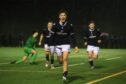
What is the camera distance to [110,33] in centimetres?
4672

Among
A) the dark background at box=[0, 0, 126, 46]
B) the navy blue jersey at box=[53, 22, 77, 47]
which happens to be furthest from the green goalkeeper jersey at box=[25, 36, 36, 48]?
the dark background at box=[0, 0, 126, 46]

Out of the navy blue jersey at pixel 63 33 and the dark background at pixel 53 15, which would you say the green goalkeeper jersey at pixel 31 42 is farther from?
the dark background at pixel 53 15

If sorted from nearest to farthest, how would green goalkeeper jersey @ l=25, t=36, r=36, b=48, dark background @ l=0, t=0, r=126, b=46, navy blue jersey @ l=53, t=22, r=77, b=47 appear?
1. navy blue jersey @ l=53, t=22, r=77, b=47
2. green goalkeeper jersey @ l=25, t=36, r=36, b=48
3. dark background @ l=0, t=0, r=126, b=46

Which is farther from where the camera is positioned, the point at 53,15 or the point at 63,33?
the point at 53,15

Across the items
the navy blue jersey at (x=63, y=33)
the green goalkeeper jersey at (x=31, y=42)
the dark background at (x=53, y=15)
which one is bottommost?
the green goalkeeper jersey at (x=31, y=42)

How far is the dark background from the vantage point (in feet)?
150

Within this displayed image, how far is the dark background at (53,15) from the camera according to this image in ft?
150

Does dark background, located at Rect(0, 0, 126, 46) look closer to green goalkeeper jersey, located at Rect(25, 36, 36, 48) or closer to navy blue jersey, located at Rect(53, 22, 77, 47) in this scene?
green goalkeeper jersey, located at Rect(25, 36, 36, 48)

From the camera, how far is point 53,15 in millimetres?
46969

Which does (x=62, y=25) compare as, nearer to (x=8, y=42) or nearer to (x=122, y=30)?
(x=122, y=30)

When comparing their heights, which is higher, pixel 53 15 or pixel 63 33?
pixel 53 15

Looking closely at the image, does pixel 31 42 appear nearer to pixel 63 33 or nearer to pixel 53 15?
pixel 63 33

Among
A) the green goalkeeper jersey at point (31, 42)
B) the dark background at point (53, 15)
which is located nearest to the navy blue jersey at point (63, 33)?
the green goalkeeper jersey at point (31, 42)

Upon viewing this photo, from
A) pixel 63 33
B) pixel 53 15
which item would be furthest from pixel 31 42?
pixel 53 15
